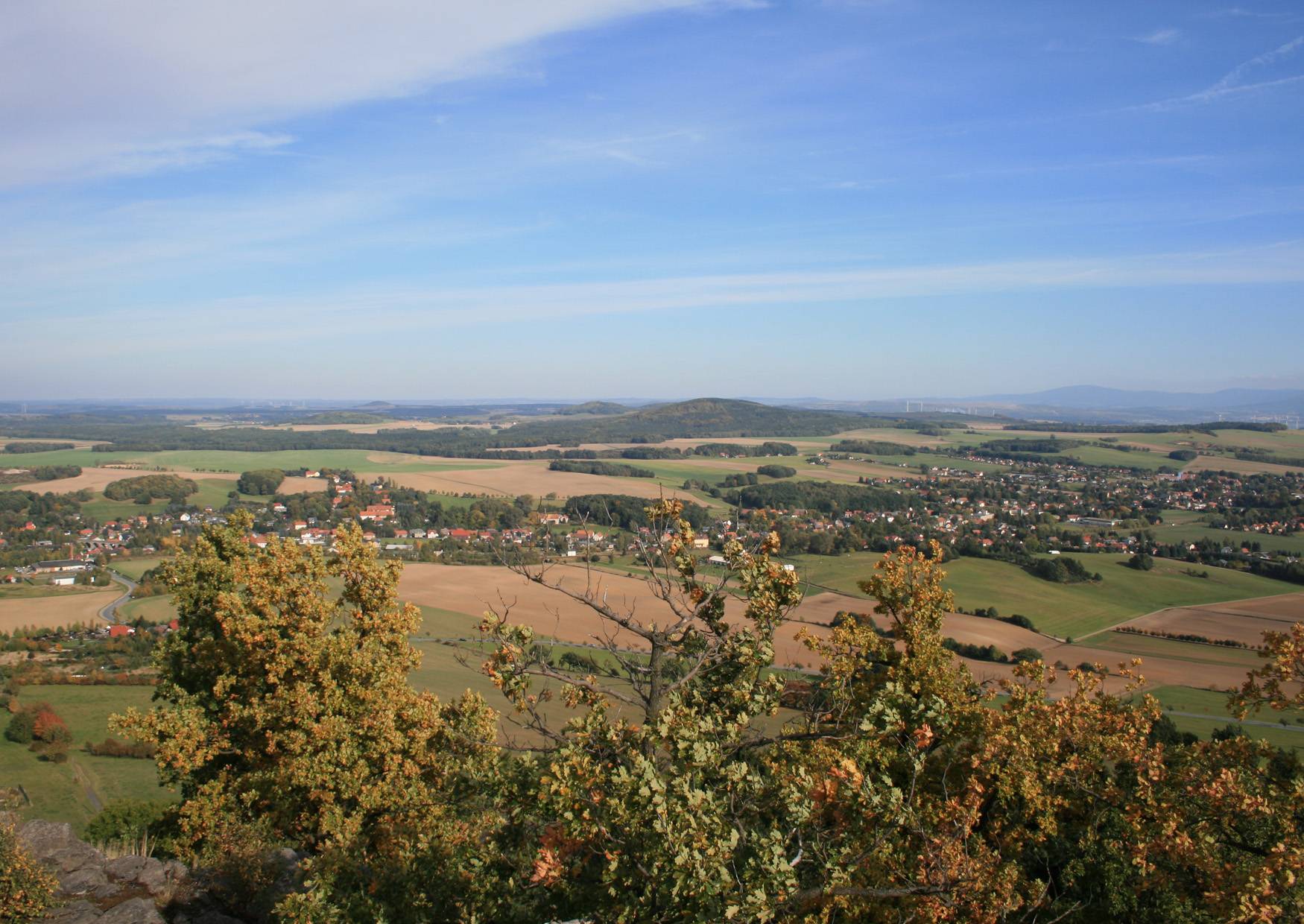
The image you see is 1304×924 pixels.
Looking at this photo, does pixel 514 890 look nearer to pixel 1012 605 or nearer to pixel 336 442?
pixel 1012 605

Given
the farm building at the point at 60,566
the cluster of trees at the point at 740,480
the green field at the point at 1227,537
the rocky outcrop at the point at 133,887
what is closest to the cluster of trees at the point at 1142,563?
the green field at the point at 1227,537

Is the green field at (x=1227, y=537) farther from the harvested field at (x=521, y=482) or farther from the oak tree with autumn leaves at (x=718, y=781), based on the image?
the oak tree with autumn leaves at (x=718, y=781)

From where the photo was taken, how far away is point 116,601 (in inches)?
1614

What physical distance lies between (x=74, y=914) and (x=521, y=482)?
70.9 meters

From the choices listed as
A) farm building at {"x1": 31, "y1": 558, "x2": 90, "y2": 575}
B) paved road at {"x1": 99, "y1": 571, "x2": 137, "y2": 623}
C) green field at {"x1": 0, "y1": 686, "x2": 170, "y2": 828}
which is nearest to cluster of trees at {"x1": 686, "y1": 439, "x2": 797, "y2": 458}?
farm building at {"x1": 31, "y1": 558, "x2": 90, "y2": 575}

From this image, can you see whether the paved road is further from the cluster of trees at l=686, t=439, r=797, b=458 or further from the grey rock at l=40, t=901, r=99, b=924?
the cluster of trees at l=686, t=439, r=797, b=458

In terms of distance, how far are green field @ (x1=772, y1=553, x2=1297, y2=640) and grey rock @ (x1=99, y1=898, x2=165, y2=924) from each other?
2804cm

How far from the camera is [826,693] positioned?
8.27 m

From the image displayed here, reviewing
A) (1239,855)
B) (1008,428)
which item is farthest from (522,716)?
(1008,428)

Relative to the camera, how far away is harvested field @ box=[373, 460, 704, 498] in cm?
7150

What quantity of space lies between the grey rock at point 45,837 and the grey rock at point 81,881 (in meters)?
0.48

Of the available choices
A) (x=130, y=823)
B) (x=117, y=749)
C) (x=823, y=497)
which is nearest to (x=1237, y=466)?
(x=823, y=497)

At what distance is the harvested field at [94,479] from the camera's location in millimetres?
72562

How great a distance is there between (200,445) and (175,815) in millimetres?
118002
